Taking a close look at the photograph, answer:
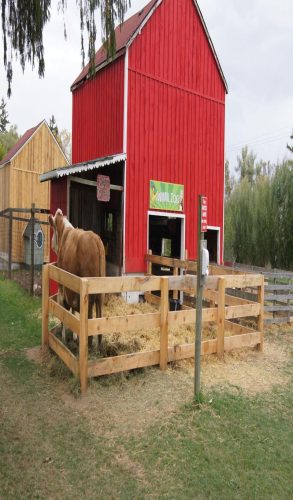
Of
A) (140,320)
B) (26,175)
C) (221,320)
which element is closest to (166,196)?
(221,320)

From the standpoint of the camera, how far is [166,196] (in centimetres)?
999

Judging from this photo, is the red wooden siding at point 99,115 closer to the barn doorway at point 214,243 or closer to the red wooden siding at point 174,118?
the red wooden siding at point 174,118

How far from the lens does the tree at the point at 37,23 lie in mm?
3305

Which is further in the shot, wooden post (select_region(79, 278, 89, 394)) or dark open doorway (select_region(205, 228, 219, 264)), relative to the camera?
dark open doorway (select_region(205, 228, 219, 264))

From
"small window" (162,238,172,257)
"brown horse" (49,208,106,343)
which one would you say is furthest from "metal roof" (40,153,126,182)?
"small window" (162,238,172,257)

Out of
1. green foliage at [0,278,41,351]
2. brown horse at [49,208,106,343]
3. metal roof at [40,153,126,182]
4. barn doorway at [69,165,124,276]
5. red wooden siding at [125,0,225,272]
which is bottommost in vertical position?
green foliage at [0,278,41,351]

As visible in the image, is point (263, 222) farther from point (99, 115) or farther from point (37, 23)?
point (37, 23)

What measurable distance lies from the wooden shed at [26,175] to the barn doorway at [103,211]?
22.7 feet

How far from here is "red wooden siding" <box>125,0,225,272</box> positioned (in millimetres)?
9414

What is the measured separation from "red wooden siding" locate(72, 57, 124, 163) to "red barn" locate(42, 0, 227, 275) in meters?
0.03

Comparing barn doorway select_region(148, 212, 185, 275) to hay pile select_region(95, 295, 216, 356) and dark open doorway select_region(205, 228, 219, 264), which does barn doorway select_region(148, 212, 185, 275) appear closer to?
dark open doorway select_region(205, 228, 219, 264)

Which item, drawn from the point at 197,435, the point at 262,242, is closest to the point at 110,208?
the point at 197,435

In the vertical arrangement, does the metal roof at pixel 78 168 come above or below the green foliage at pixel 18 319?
above

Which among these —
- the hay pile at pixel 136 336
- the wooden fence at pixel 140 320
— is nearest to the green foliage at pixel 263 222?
the hay pile at pixel 136 336
